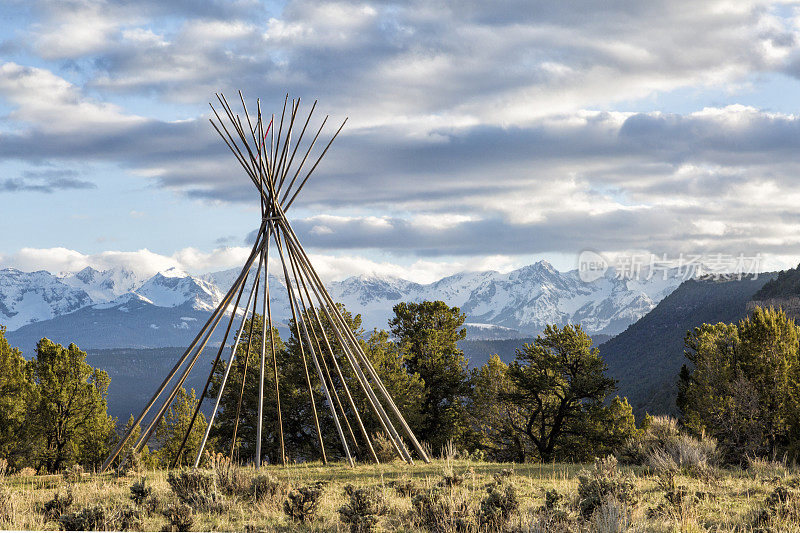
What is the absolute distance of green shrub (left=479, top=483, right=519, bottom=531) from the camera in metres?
5.71

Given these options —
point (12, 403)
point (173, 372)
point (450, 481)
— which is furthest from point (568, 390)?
point (12, 403)

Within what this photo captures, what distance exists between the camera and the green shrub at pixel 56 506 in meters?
6.48

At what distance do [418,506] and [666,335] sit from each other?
107601 mm

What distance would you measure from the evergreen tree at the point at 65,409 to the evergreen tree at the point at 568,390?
43.3 feet

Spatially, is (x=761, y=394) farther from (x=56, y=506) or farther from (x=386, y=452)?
(x=56, y=506)

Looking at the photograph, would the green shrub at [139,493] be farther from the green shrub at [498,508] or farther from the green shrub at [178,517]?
the green shrub at [498,508]

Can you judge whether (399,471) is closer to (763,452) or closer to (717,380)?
(763,452)

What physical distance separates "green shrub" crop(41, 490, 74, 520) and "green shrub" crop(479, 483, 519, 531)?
3.89m

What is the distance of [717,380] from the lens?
73.9 feet

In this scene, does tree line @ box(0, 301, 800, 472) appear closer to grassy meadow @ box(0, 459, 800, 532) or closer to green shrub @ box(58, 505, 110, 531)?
grassy meadow @ box(0, 459, 800, 532)

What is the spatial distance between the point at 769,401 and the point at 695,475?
1234 centimetres

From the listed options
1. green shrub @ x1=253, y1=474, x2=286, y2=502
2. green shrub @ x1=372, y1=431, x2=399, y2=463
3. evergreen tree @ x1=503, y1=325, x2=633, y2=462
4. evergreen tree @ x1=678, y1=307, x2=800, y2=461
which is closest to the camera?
green shrub @ x1=253, y1=474, x2=286, y2=502

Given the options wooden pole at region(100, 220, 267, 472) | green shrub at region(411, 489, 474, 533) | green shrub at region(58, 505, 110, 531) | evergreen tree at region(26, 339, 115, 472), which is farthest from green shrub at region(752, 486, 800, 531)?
evergreen tree at region(26, 339, 115, 472)

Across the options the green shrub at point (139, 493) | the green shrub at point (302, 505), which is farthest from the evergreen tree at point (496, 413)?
the green shrub at point (302, 505)
